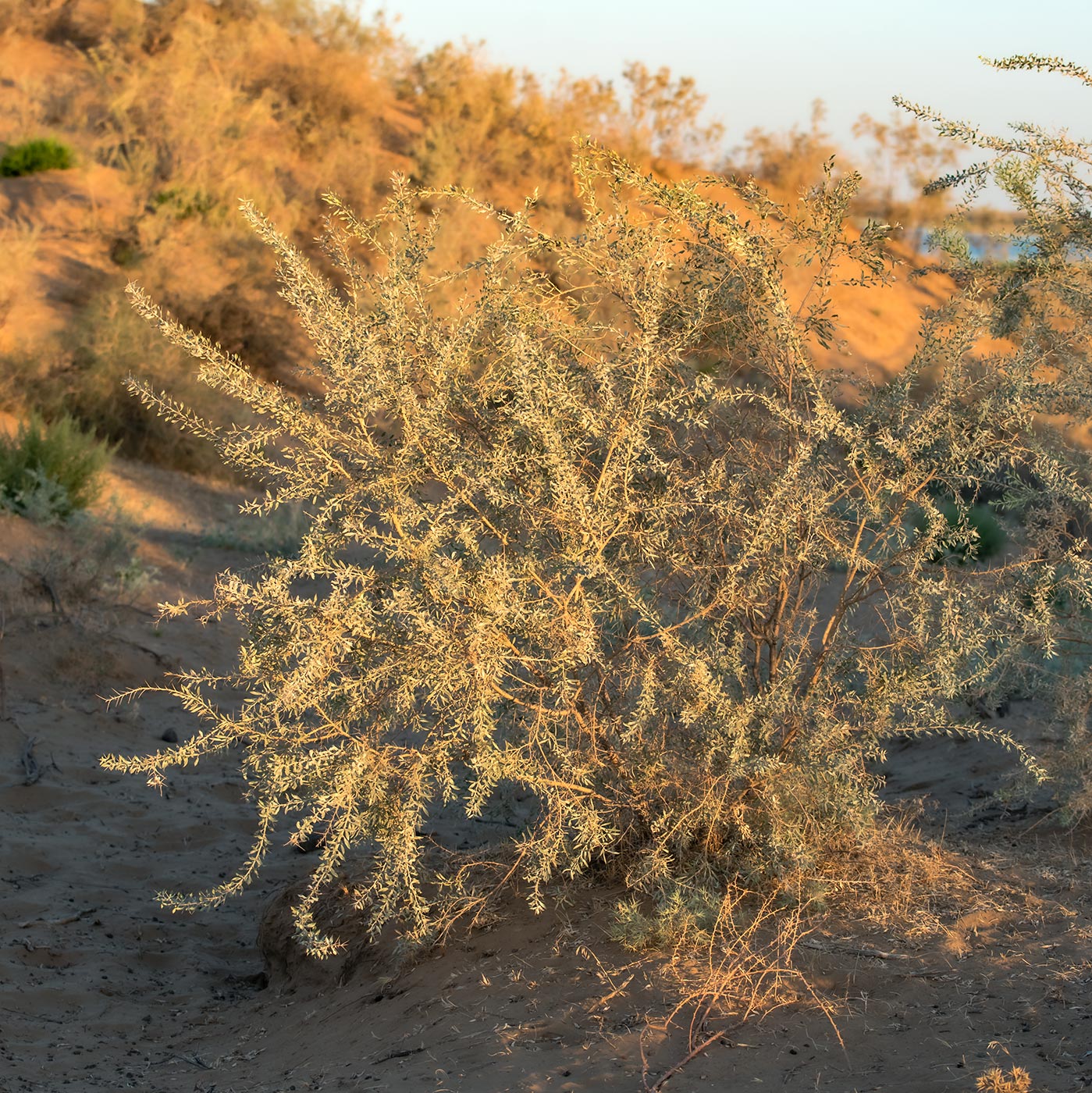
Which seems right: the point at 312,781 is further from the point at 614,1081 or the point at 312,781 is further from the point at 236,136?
the point at 236,136

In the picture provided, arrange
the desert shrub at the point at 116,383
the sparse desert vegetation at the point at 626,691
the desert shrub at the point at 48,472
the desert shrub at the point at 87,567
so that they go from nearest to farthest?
the sparse desert vegetation at the point at 626,691 < the desert shrub at the point at 87,567 < the desert shrub at the point at 48,472 < the desert shrub at the point at 116,383

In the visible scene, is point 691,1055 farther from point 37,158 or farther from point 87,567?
point 37,158

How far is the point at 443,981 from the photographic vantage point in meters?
4.25

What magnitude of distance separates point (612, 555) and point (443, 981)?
1.59m

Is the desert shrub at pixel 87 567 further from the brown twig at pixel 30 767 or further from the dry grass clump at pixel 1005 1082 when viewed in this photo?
the dry grass clump at pixel 1005 1082

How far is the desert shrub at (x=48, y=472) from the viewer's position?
10188mm

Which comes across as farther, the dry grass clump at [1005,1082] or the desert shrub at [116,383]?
the desert shrub at [116,383]

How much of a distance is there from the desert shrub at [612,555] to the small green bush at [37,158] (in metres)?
16.7

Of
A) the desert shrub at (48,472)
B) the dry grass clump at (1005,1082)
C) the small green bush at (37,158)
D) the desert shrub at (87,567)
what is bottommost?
the desert shrub at (87,567)

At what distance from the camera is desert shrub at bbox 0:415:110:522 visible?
10.2m

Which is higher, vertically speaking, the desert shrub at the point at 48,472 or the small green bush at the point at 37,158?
the small green bush at the point at 37,158

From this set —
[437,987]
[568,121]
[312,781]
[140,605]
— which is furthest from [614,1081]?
[568,121]

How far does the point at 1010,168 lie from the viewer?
5.28 m

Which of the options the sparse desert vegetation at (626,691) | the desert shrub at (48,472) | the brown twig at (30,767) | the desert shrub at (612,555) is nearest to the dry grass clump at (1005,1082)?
the sparse desert vegetation at (626,691)
